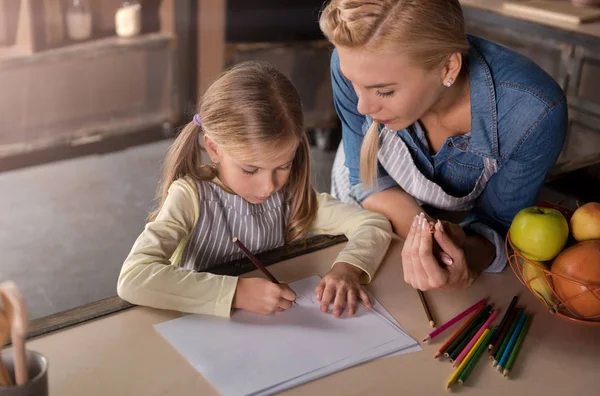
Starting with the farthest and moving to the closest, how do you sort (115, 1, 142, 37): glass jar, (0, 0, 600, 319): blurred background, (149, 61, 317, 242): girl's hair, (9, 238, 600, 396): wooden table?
(115, 1, 142, 37): glass jar, (0, 0, 600, 319): blurred background, (149, 61, 317, 242): girl's hair, (9, 238, 600, 396): wooden table

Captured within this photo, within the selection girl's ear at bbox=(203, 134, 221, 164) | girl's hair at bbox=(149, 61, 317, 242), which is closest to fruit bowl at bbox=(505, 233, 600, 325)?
girl's hair at bbox=(149, 61, 317, 242)

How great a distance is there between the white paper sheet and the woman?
0.46 feet

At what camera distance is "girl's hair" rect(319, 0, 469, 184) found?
1286mm

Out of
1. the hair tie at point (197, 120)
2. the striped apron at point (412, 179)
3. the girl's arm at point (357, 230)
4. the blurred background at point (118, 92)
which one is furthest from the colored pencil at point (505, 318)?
the blurred background at point (118, 92)

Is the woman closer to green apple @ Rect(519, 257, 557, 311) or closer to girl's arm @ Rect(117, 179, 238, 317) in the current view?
green apple @ Rect(519, 257, 557, 311)

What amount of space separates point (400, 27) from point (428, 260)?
408 mm

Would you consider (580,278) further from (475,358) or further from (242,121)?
(242,121)

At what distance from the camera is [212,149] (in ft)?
4.57

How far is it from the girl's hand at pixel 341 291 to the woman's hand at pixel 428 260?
8cm

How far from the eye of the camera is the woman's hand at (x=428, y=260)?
1.19m

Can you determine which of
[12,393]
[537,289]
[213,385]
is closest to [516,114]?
[537,289]

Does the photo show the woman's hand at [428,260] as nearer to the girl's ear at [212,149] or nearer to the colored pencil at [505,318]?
the colored pencil at [505,318]

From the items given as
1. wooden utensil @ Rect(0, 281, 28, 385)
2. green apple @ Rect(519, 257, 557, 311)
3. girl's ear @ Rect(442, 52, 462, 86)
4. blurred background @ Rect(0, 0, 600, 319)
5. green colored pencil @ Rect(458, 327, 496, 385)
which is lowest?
blurred background @ Rect(0, 0, 600, 319)

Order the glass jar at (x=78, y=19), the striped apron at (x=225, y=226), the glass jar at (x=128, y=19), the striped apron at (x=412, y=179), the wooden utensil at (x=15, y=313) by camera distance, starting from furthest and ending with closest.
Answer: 1. the glass jar at (x=128, y=19)
2. the glass jar at (x=78, y=19)
3. the striped apron at (x=412, y=179)
4. the striped apron at (x=225, y=226)
5. the wooden utensil at (x=15, y=313)
